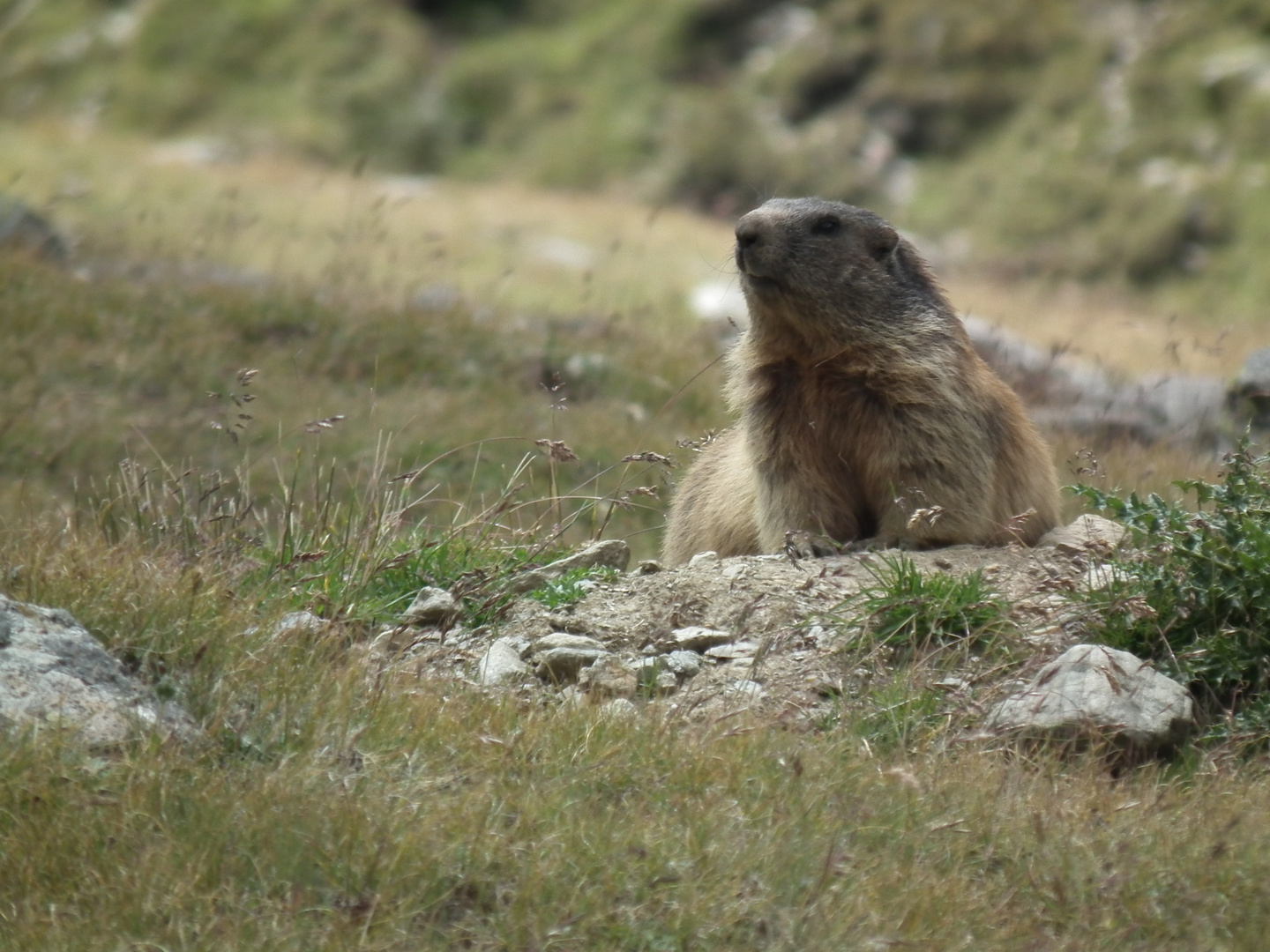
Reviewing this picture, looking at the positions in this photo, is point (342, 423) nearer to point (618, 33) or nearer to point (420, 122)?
point (420, 122)

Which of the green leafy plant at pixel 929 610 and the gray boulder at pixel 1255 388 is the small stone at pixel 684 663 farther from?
the gray boulder at pixel 1255 388

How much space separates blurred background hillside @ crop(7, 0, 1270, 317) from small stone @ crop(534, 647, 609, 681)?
73.9 feet

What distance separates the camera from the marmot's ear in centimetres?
632

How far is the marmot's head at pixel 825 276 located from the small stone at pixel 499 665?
1907 millimetres

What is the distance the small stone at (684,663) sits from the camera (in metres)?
4.98

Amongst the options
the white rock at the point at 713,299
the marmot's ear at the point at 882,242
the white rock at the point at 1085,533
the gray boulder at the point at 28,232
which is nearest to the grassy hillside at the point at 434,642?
the gray boulder at the point at 28,232

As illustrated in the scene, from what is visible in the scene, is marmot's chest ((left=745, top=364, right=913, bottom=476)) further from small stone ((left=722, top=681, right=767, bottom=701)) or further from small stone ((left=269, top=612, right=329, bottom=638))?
small stone ((left=269, top=612, right=329, bottom=638))

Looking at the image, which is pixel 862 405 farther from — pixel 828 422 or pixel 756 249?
pixel 756 249

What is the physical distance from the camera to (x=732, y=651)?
507 cm

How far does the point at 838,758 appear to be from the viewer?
4070mm

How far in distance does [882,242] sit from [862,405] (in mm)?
786

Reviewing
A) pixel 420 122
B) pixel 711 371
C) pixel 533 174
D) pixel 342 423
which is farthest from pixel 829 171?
pixel 342 423

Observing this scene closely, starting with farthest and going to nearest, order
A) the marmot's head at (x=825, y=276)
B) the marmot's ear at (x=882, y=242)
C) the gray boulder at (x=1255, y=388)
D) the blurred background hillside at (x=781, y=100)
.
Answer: the blurred background hillside at (x=781, y=100), the gray boulder at (x=1255, y=388), the marmot's ear at (x=882, y=242), the marmot's head at (x=825, y=276)

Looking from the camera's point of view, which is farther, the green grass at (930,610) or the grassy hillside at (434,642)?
the green grass at (930,610)
